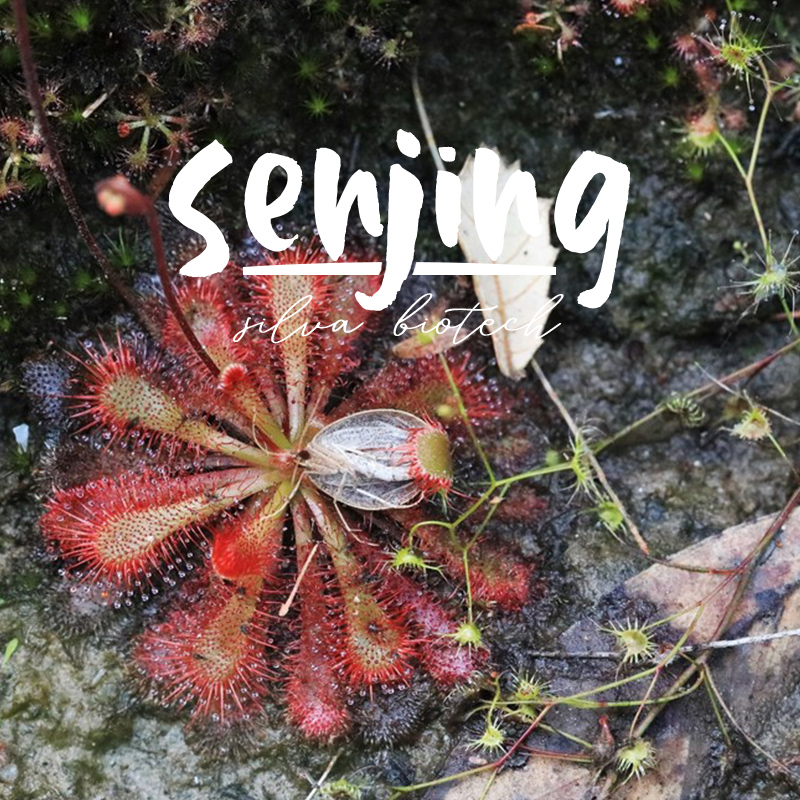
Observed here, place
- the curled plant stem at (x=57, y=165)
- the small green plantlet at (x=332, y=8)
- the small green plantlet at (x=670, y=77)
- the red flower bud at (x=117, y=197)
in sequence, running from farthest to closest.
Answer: the small green plantlet at (x=670, y=77) → the small green plantlet at (x=332, y=8) → the curled plant stem at (x=57, y=165) → the red flower bud at (x=117, y=197)

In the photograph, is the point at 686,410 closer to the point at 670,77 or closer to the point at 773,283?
the point at 773,283

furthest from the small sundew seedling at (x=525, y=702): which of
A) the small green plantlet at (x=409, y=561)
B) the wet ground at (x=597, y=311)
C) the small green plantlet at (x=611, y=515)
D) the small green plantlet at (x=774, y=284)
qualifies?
the small green plantlet at (x=774, y=284)

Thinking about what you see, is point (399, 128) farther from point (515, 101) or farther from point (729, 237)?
point (729, 237)

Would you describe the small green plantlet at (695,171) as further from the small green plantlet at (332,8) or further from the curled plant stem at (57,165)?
the curled plant stem at (57,165)

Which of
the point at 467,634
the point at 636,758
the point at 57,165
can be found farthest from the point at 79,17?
the point at 636,758

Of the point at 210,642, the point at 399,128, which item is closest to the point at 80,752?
the point at 210,642

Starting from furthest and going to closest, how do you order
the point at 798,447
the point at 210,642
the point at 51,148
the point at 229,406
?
the point at 798,447
the point at 229,406
the point at 210,642
the point at 51,148

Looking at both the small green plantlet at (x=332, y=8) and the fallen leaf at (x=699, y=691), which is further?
the small green plantlet at (x=332, y=8)
